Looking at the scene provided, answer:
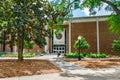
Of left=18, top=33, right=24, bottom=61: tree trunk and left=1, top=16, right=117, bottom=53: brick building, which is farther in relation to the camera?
left=1, top=16, right=117, bottom=53: brick building

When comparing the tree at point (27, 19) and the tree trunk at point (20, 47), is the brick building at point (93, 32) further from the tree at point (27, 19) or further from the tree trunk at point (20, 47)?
the tree trunk at point (20, 47)

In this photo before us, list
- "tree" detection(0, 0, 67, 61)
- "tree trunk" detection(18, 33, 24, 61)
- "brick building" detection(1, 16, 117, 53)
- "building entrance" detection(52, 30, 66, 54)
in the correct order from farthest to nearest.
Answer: "building entrance" detection(52, 30, 66, 54) → "brick building" detection(1, 16, 117, 53) → "tree trunk" detection(18, 33, 24, 61) → "tree" detection(0, 0, 67, 61)

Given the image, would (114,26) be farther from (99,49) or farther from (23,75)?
(99,49)

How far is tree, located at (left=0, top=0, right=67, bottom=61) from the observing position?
28.9 meters

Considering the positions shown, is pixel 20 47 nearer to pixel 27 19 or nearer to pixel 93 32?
pixel 27 19

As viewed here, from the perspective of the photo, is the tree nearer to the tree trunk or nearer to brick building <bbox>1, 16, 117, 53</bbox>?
the tree trunk

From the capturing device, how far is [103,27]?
1892 inches

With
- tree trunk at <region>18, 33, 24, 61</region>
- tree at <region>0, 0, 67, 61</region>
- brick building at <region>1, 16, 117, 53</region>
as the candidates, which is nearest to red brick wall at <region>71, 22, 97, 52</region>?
brick building at <region>1, 16, 117, 53</region>

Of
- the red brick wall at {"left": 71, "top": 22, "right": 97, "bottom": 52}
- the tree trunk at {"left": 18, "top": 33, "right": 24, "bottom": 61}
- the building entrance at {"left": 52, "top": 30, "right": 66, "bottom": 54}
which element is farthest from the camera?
the building entrance at {"left": 52, "top": 30, "right": 66, "bottom": 54}

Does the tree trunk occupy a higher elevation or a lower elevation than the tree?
lower

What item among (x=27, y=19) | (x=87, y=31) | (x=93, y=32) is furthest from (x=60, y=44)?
(x=27, y=19)

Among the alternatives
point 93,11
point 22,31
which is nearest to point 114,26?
point 93,11

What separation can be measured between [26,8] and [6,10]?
2255 millimetres

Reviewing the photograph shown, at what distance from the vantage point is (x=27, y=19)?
29.6 m
